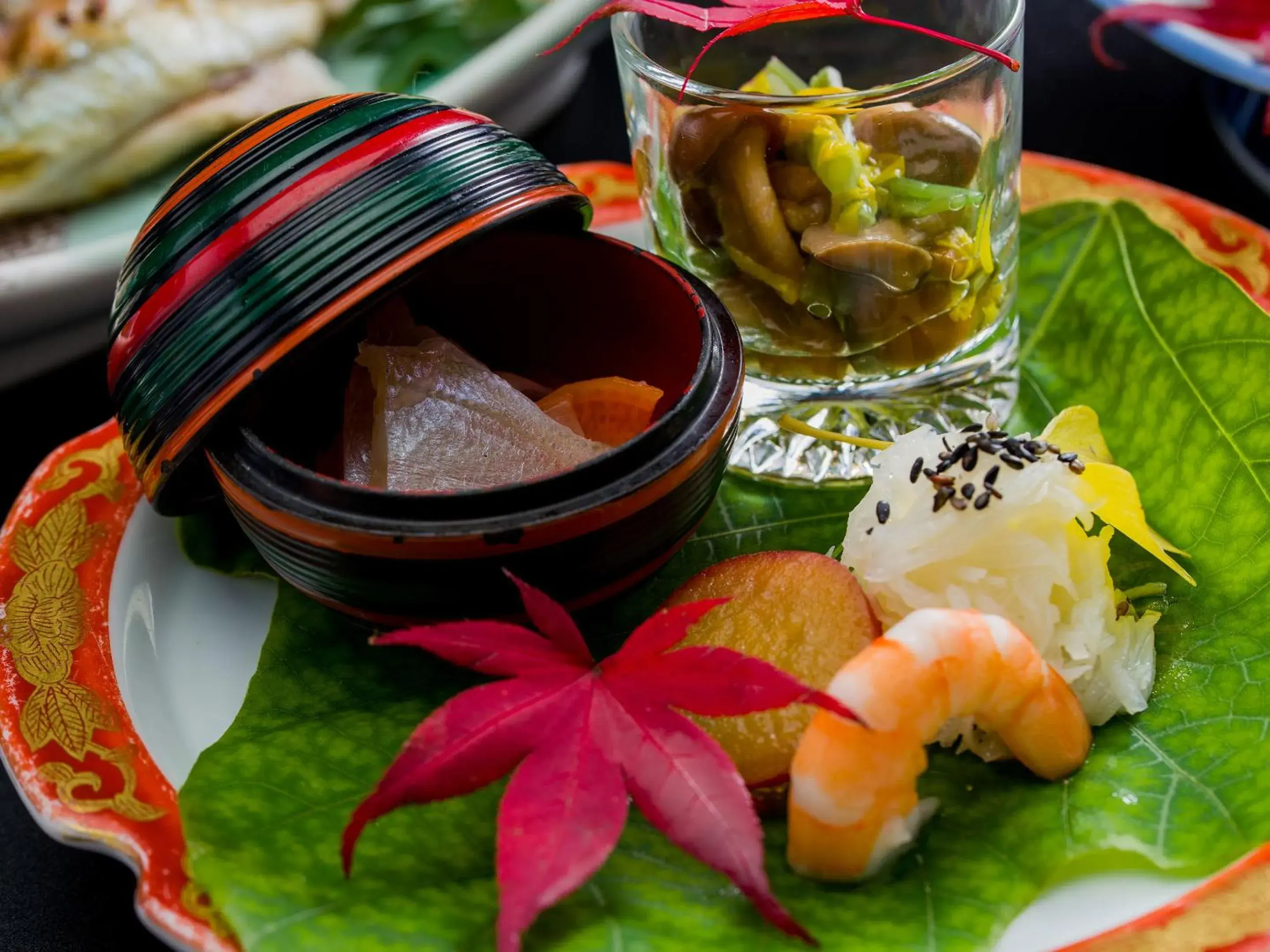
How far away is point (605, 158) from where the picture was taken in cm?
247

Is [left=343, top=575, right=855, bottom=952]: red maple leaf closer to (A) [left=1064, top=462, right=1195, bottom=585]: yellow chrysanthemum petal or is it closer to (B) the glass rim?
(A) [left=1064, top=462, right=1195, bottom=585]: yellow chrysanthemum petal

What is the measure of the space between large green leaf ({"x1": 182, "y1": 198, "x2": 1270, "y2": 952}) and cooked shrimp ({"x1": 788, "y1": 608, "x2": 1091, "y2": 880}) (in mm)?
46

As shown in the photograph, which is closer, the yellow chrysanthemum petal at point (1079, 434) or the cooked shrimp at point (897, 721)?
the cooked shrimp at point (897, 721)

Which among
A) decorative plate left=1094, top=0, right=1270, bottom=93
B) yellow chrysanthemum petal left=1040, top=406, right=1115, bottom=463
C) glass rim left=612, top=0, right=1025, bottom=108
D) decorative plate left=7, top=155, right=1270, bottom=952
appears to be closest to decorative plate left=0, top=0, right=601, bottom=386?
decorative plate left=7, top=155, right=1270, bottom=952

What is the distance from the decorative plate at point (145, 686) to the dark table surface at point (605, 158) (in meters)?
0.18

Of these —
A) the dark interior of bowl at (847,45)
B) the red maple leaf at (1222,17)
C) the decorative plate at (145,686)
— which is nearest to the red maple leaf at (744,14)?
the dark interior of bowl at (847,45)

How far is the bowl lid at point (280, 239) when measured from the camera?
1139mm

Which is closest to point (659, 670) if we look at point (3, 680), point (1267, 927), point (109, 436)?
point (1267, 927)

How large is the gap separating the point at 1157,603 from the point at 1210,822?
288 millimetres

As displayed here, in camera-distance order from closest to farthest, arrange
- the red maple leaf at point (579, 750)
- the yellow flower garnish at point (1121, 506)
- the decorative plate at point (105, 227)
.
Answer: the red maple leaf at point (579, 750), the yellow flower garnish at point (1121, 506), the decorative plate at point (105, 227)

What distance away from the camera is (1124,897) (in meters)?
0.98

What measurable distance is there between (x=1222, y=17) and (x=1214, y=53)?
0.28m

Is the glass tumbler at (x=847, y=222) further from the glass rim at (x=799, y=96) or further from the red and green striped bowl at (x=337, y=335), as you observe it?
the red and green striped bowl at (x=337, y=335)

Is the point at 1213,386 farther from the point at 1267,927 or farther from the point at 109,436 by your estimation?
the point at 109,436
